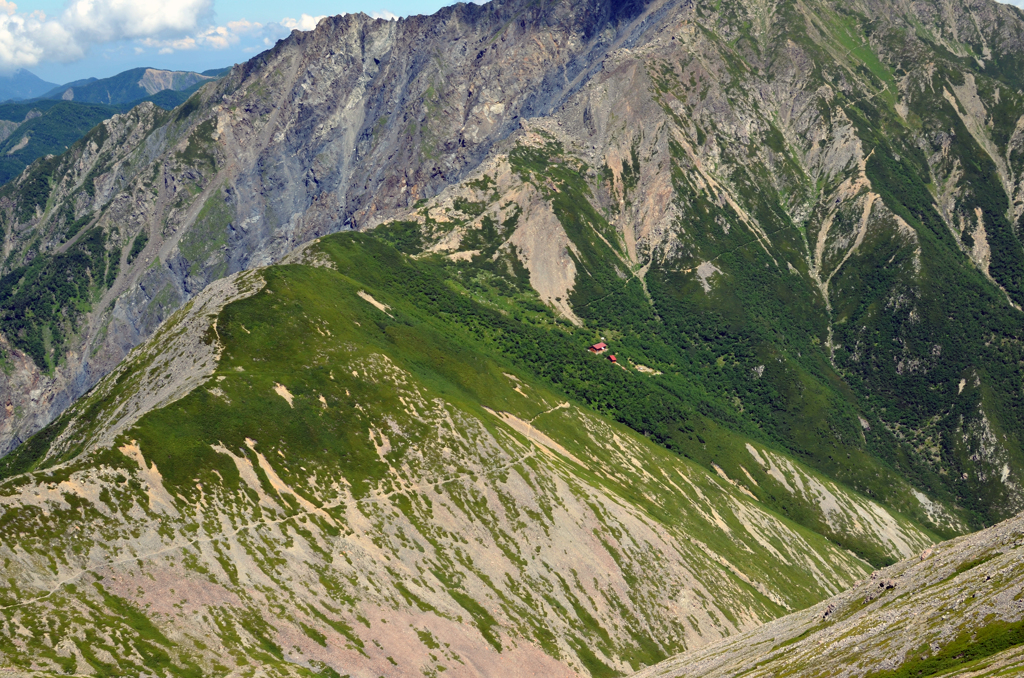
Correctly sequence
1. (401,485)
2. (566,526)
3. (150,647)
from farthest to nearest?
(566,526) < (401,485) < (150,647)

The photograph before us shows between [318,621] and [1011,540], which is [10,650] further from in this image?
[1011,540]

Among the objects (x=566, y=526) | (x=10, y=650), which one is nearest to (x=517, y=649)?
(x=566, y=526)

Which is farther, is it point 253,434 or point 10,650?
point 253,434

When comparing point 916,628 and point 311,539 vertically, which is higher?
point 311,539

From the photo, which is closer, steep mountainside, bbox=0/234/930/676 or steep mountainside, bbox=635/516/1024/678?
steep mountainside, bbox=635/516/1024/678

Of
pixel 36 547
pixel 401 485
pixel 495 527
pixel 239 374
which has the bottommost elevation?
pixel 495 527
